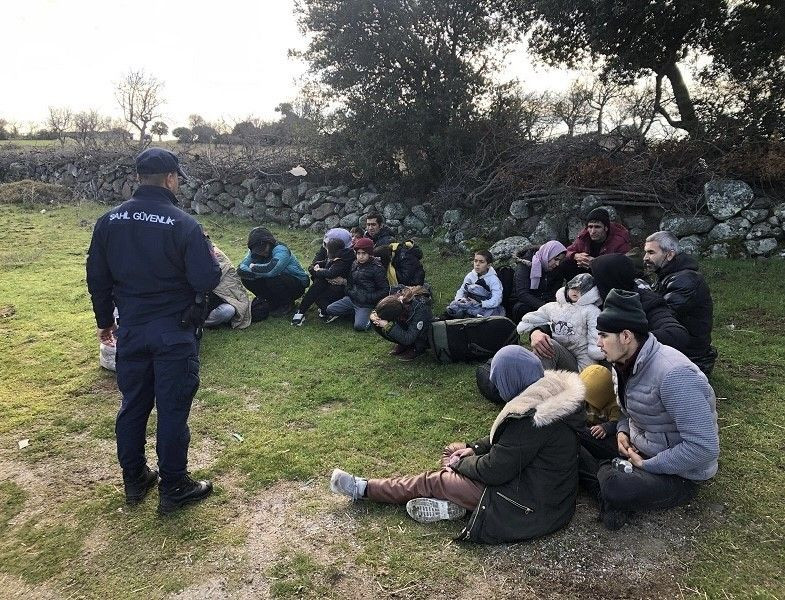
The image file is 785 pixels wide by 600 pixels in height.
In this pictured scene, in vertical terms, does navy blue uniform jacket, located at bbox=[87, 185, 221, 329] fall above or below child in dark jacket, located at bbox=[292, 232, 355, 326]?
above

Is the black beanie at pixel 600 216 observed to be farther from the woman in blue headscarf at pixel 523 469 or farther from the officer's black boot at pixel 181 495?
the officer's black boot at pixel 181 495

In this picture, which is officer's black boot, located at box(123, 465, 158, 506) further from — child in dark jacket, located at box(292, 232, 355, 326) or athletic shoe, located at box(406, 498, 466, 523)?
child in dark jacket, located at box(292, 232, 355, 326)

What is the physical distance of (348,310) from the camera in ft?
24.3

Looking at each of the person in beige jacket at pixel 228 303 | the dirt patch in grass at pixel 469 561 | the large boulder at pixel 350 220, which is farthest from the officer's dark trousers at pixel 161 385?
the large boulder at pixel 350 220

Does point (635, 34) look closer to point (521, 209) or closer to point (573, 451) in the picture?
point (521, 209)

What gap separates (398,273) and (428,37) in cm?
642

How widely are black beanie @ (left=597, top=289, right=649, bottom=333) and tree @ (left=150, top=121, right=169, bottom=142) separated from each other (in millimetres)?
24900

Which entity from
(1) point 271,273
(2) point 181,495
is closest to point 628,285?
(2) point 181,495

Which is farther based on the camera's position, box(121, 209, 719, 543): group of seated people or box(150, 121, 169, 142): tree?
box(150, 121, 169, 142): tree

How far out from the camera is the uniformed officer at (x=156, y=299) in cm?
334

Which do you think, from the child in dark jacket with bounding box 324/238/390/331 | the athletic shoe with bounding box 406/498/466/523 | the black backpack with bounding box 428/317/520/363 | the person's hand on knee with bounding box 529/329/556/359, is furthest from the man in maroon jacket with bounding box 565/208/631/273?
the athletic shoe with bounding box 406/498/466/523

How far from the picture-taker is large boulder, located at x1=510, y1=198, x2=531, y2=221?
992cm

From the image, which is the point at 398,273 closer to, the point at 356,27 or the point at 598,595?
the point at 598,595

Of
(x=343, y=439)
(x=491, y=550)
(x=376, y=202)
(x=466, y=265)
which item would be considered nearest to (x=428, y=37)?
(x=376, y=202)
